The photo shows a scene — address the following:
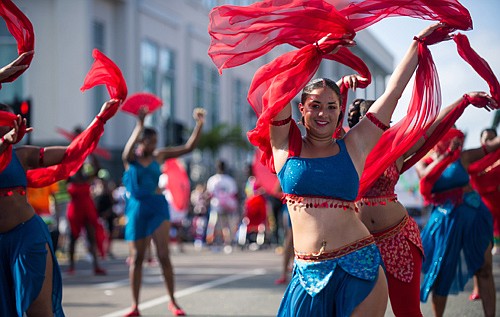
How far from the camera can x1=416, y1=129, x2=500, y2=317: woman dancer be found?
802cm

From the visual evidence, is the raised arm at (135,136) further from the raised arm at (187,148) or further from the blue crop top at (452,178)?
the blue crop top at (452,178)

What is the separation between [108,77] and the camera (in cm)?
689

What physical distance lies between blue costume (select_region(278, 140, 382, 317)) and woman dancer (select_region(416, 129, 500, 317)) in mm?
3328

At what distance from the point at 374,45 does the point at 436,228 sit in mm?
1846

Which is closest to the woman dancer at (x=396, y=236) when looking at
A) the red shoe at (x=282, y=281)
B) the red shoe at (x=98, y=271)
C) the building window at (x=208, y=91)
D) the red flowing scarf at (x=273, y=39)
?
the red flowing scarf at (x=273, y=39)

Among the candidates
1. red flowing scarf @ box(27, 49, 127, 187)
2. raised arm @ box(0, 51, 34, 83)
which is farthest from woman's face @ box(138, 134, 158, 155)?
raised arm @ box(0, 51, 34, 83)

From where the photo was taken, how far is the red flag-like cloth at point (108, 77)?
22.3ft

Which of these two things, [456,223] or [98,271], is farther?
[98,271]

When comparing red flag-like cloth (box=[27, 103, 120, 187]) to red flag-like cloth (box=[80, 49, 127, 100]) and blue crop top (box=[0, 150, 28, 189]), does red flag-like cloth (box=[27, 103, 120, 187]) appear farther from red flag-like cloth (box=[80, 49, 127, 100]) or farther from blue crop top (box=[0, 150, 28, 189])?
blue crop top (box=[0, 150, 28, 189])

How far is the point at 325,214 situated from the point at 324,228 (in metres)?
0.08

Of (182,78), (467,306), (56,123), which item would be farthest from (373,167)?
(182,78)

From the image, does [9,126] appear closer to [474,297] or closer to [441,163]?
[441,163]

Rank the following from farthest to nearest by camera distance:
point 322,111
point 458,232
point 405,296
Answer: point 458,232, point 405,296, point 322,111

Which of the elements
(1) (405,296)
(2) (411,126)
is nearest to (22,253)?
(1) (405,296)
